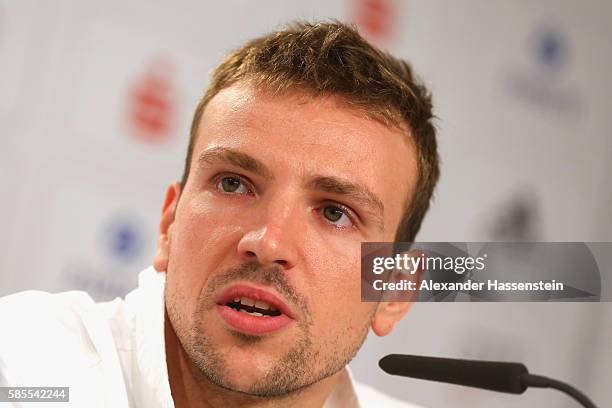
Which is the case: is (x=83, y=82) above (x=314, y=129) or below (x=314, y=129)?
above

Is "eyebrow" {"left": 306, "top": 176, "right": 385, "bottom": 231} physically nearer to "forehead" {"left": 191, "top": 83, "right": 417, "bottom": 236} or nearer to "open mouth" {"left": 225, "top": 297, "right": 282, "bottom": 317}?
"forehead" {"left": 191, "top": 83, "right": 417, "bottom": 236}

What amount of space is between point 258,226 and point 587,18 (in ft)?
9.64

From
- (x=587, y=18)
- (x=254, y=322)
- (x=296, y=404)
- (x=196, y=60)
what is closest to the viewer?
(x=254, y=322)

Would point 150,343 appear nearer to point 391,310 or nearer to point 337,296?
point 337,296

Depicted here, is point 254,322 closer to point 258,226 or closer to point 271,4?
point 258,226

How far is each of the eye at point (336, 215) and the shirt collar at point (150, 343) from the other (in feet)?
1.10

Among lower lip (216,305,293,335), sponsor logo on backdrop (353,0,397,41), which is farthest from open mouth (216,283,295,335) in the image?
sponsor logo on backdrop (353,0,397,41)

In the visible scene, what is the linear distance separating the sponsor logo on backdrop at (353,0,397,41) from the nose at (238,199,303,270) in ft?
6.12

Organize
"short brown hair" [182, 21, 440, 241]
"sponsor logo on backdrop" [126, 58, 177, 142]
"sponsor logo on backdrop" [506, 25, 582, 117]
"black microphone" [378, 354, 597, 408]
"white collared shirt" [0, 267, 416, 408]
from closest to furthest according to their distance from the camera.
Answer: "black microphone" [378, 354, 597, 408] → "white collared shirt" [0, 267, 416, 408] → "short brown hair" [182, 21, 440, 241] → "sponsor logo on backdrop" [126, 58, 177, 142] → "sponsor logo on backdrop" [506, 25, 582, 117]

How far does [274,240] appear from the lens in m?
1.27

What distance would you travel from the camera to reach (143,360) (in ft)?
4.52

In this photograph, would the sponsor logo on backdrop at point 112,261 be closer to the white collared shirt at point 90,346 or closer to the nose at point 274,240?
the white collared shirt at point 90,346

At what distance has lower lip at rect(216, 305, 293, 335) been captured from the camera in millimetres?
1277

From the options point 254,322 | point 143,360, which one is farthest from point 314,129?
point 143,360
